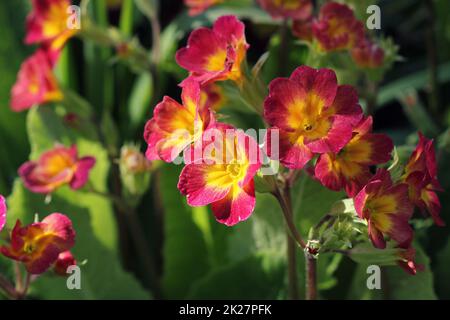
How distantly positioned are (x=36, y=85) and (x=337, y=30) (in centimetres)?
55

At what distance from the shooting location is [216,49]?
953 millimetres

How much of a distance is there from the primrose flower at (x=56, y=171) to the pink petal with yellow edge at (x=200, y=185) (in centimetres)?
35

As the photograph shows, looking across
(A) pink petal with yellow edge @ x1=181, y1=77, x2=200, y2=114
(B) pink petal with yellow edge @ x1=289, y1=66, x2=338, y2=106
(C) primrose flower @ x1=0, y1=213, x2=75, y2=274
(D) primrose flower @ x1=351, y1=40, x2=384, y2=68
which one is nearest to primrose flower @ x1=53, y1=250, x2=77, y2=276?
(C) primrose flower @ x1=0, y1=213, x2=75, y2=274

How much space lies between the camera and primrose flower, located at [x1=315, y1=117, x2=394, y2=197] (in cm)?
84

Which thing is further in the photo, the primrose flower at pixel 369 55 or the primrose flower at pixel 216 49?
the primrose flower at pixel 369 55

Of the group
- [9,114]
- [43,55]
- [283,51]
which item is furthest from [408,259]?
[9,114]

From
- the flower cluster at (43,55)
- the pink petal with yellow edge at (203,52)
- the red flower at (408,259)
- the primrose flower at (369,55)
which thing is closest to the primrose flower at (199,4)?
the flower cluster at (43,55)

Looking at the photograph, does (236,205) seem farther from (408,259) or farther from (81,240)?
(81,240)

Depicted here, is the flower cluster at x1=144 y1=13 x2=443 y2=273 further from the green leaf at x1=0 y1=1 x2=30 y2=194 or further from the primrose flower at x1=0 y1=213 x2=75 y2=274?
the green leaf at x1=0 y1=1 x2=30 y2=194

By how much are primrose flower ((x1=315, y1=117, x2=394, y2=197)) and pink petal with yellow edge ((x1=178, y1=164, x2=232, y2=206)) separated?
11 centimetres

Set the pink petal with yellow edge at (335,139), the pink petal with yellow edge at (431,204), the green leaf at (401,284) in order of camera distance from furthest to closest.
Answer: the green leaf at (401,284) → the pink petal with yellow edge at (431,204) → the pink petal with yellow edge at (335,139)

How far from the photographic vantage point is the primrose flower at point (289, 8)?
1204 mm

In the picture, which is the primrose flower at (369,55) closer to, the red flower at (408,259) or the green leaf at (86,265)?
the red flower at (408,259)
